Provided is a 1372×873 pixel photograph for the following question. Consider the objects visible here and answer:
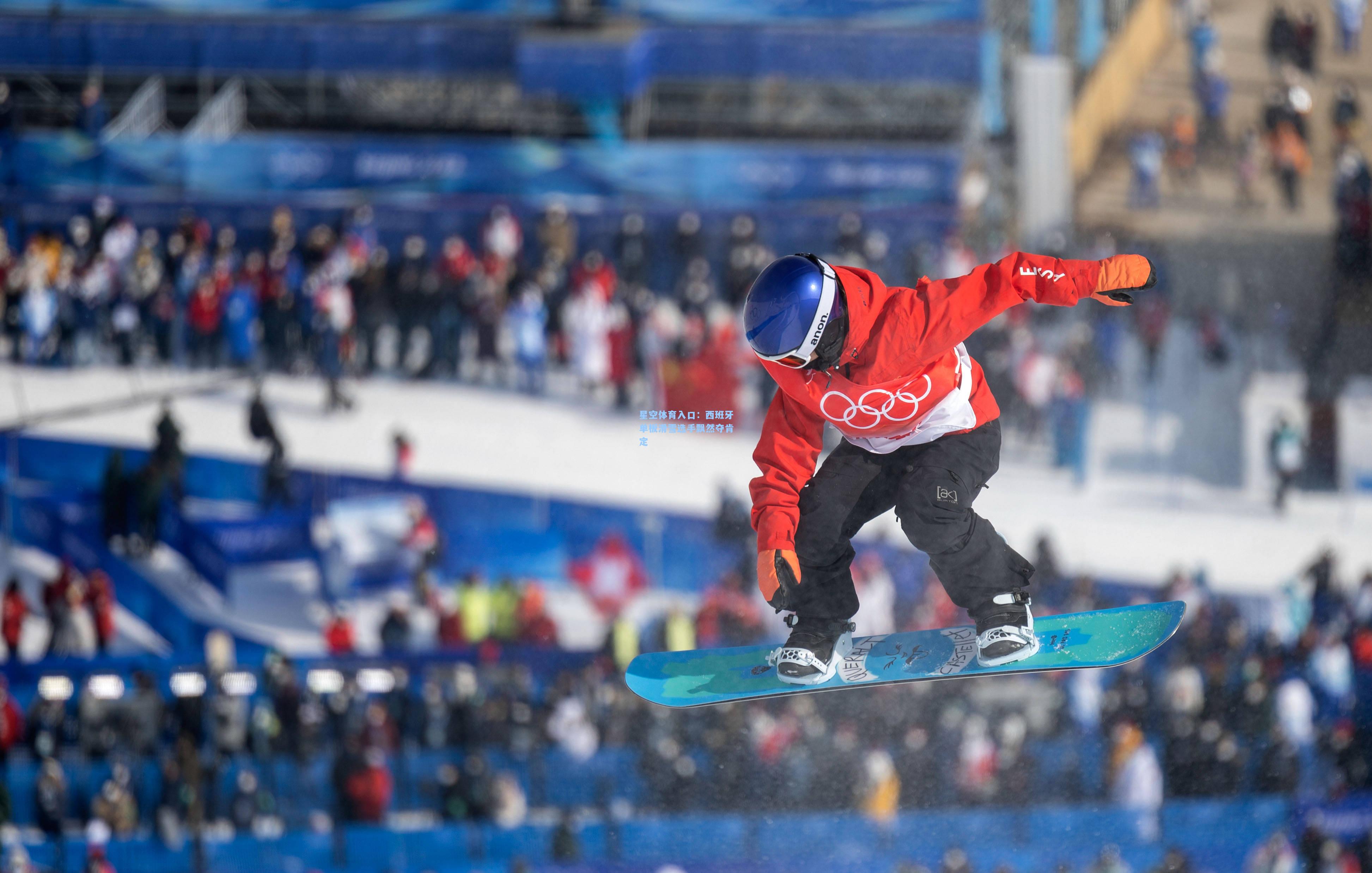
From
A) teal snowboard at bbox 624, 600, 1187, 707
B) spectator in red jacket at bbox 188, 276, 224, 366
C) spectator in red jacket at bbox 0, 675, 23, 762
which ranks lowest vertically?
spectator in red jacket at bbox 0, 675, 23, 762

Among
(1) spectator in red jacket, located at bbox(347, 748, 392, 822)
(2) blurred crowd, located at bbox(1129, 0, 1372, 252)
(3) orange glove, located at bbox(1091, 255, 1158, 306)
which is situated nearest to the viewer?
(3) orange glove, located at bbox(1091, 255, 1158, 306)

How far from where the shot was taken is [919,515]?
5.13m

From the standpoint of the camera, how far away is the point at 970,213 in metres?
15.2

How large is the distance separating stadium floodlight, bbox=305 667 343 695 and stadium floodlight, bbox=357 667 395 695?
0.13m

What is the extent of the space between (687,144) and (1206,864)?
7865 millimetres

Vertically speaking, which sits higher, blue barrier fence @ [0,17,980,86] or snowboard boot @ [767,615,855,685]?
blue barrier fence @ [0,17,980,86]

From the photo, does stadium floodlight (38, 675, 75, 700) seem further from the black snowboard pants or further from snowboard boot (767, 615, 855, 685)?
the black snowboard pants

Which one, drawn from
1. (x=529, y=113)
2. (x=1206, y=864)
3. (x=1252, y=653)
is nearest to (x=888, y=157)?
(x=529, y=113)

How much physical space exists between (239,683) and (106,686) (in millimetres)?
881

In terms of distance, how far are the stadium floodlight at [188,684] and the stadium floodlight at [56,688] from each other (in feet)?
2.28

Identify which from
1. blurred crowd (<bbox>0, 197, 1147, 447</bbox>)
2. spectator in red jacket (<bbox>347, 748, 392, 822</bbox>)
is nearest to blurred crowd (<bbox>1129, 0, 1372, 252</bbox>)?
blurred crowd (<bbox>0, 197, 1147, 447</bbox>)

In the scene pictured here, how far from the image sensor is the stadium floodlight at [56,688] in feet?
36.9

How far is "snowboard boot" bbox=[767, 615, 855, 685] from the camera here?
5.54m

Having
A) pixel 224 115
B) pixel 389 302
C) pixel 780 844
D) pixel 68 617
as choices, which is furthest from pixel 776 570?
pixel 224 115
